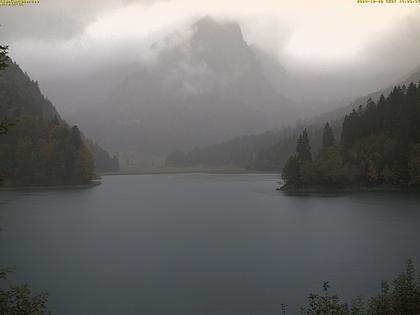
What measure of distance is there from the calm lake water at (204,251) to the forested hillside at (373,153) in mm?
13520

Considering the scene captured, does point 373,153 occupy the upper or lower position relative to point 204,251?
upper

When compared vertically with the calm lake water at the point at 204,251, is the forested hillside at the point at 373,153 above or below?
above

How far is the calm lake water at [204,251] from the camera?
53.1 metres

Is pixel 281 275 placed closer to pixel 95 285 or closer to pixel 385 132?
pixel 95 285

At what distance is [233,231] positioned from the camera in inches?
3851

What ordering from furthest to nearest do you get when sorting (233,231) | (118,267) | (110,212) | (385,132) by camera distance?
(385,132) → (110,212) → (233,231) → (118,267)

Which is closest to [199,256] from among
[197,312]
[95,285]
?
[95,285]

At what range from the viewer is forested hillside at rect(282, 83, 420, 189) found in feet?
506

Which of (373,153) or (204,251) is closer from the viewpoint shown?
(204,251)

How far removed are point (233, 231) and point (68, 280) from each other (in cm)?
4374

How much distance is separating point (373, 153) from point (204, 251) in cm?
10474

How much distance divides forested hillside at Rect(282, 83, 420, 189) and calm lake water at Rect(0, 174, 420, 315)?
13.5 m

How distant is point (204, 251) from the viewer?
77.5 m

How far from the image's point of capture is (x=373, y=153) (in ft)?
536
